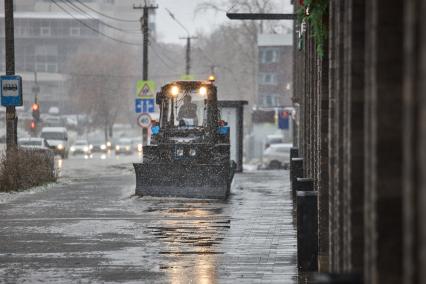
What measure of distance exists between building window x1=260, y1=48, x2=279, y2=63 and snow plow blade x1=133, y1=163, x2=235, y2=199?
8271cm

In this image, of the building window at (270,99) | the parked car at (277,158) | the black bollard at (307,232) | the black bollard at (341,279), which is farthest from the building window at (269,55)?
the black bollard at (341,279)

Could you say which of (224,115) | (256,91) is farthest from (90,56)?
(224,115)

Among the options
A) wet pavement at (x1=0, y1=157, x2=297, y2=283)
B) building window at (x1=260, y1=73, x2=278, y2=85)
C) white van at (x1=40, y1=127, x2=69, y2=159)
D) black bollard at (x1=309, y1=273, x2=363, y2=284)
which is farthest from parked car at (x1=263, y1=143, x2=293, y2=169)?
building window at (x1=260, y1=73, x2=278, y2=85)

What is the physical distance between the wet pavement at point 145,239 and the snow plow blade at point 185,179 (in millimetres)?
335

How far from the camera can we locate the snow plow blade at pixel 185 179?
88.6 feet

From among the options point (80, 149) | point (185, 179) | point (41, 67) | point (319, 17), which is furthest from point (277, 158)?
point (41, 67)

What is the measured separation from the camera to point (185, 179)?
2719 centimetres

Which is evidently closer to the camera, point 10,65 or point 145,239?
point 145,239

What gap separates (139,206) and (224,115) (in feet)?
55.2

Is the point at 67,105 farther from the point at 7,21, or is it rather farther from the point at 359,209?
the point at 359,209

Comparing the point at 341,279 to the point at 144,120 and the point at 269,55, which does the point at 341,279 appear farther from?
the point at 269,55

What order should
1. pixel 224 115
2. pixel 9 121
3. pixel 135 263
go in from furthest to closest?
1. pixel 224 115
2. pixel 9 121
3. pixel 135 263

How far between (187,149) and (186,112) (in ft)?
4.26

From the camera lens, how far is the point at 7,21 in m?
34.3
